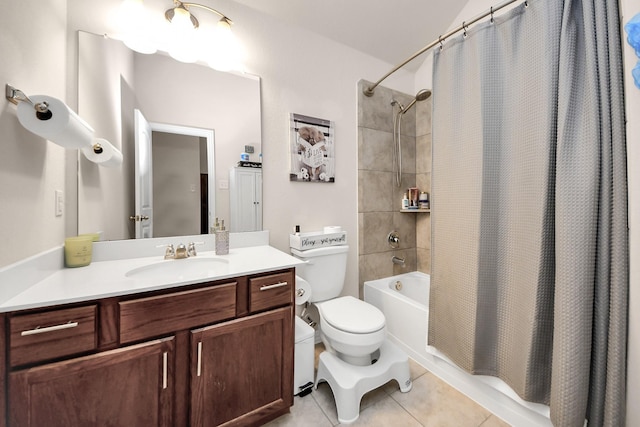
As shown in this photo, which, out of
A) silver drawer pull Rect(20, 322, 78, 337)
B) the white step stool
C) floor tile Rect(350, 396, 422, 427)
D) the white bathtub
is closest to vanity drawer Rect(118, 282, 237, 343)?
silver drawer pull Rect(20, 322, 78, 337)

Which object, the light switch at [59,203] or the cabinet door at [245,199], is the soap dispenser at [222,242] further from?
the light switch at [59,203]

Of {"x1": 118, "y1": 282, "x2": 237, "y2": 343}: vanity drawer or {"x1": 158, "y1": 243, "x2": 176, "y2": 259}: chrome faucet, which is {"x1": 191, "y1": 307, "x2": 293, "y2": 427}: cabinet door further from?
{"x1": 158, "y1": 243, "x2": 176, "y2": 259}: chrome faucet

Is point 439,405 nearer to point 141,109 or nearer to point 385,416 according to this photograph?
point 385,416

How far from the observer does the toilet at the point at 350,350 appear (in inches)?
51.2

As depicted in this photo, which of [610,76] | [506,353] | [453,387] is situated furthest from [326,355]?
[610,76]

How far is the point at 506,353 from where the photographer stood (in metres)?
1.22

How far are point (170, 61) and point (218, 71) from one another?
0.26 m

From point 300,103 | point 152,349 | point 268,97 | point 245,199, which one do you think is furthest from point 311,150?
point 152,349

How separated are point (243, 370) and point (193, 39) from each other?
1802mm

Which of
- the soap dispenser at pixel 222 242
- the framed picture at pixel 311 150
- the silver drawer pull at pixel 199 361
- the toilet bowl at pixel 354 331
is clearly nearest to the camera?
the silver drawer pull at pixel 199 361

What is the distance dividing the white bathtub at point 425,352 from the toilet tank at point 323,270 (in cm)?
44

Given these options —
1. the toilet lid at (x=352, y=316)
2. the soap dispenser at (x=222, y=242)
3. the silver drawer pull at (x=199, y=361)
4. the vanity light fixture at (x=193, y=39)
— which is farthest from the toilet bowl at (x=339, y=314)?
the vanity light fixture at (x=193, y=39)

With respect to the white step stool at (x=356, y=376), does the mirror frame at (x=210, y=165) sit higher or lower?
higher

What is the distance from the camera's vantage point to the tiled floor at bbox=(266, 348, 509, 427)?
126 cm
